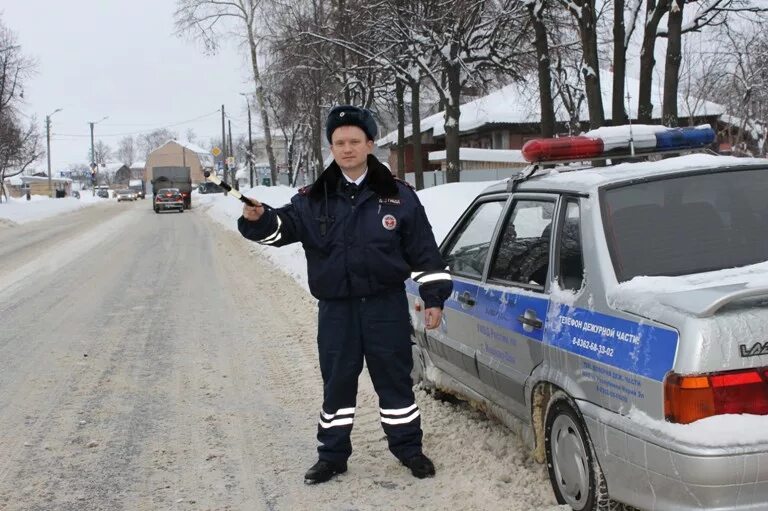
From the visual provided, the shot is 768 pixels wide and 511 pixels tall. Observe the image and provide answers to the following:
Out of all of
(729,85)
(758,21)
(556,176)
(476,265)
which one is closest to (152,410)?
(476,265)

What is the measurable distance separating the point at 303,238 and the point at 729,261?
200 centimetres

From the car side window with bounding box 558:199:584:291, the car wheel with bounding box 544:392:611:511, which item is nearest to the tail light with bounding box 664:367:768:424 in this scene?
the car wheel with bounding box 544:392:611:511

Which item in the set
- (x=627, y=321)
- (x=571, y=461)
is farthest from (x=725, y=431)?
(x=571, y=461)

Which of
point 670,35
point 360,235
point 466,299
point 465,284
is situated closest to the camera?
point 360,235

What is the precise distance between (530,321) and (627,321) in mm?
728

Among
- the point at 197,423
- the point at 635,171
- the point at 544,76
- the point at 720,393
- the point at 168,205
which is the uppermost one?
the point at 544,76

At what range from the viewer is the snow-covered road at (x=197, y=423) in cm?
386

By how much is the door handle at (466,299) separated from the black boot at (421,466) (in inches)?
33.7

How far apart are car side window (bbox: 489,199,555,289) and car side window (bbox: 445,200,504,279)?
130mm

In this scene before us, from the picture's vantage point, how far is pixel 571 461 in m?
3.29

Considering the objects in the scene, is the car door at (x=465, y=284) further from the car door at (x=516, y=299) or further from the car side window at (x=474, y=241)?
the car door at (x=516, y=299)

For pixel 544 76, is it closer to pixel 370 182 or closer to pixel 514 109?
pixel 370 182

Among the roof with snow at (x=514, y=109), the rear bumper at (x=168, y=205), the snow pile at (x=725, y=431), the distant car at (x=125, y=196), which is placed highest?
the roof with snow at (x=514, y=109)

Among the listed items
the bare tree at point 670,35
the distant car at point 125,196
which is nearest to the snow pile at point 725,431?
the bare tree at point 670,35
